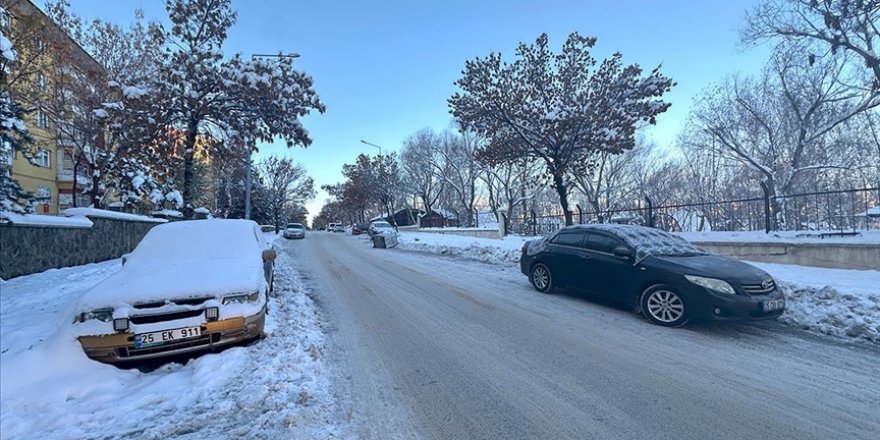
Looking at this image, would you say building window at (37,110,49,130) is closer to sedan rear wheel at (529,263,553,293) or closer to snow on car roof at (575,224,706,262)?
sedan rear wheel at (529,263,553,293)

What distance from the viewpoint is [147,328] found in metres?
4.24

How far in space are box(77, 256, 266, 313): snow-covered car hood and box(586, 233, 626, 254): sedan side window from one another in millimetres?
5761

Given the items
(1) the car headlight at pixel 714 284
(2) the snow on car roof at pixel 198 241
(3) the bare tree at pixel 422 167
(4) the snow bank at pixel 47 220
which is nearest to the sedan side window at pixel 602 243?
(1) the car headlight at pixel 714 284

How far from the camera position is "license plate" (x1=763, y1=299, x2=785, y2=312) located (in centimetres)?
577

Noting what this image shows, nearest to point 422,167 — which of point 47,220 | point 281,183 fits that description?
point 281,183

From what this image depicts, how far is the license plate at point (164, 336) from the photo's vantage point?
4219 mm

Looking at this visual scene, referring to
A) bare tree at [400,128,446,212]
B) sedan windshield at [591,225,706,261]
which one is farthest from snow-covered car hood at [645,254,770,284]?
bare tree at [400,128,446,212]

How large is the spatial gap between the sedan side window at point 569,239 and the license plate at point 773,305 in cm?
310

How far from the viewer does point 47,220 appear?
998cm

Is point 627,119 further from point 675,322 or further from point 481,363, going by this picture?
point 481,363

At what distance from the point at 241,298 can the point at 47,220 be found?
28.7 feet

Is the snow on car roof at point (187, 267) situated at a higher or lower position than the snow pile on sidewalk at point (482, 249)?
higher

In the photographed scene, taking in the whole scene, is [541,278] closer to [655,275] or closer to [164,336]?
[655,275]

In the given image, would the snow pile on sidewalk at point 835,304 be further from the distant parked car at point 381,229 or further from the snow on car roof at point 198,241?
the distant parked car at point 381,229
